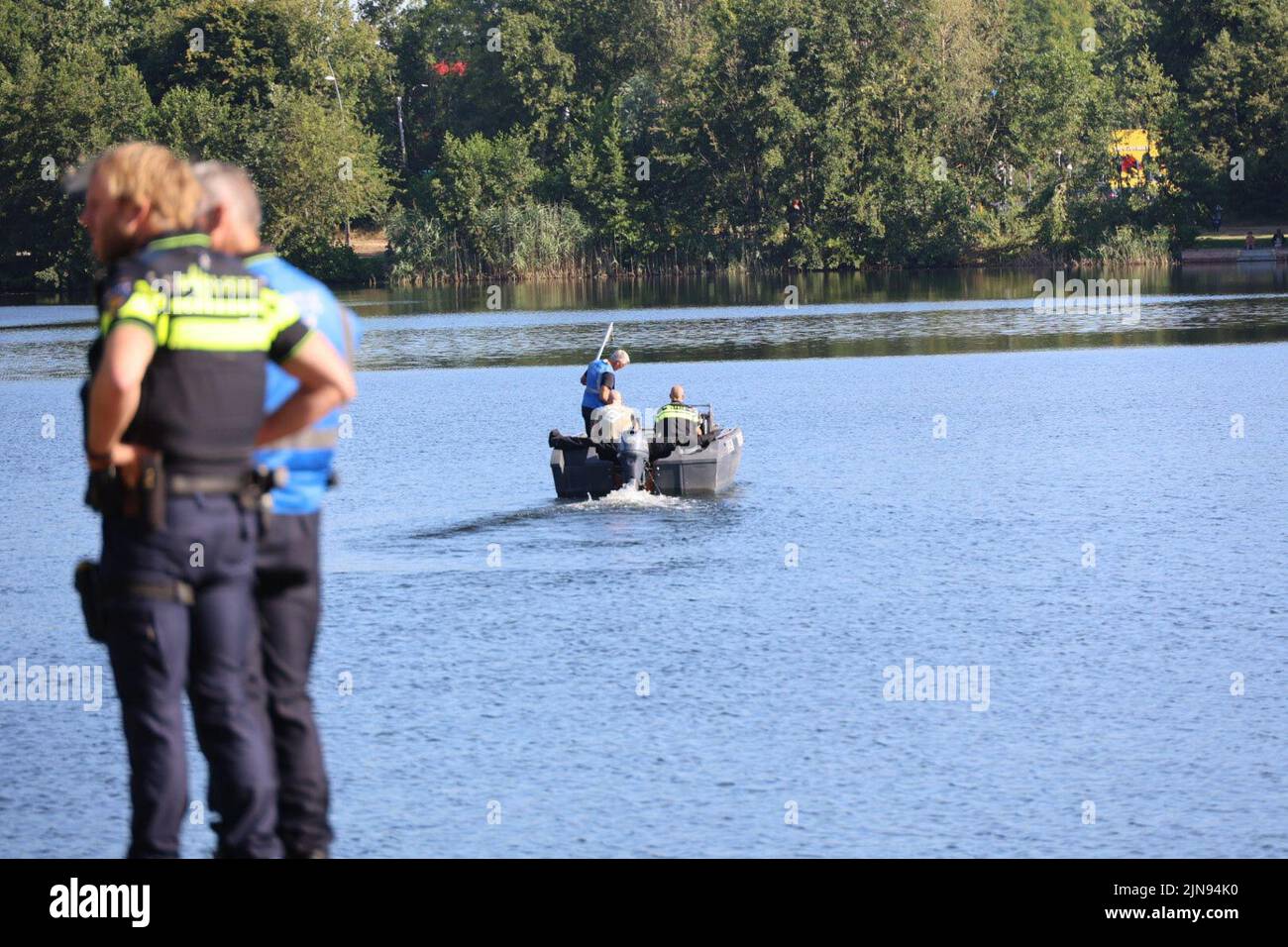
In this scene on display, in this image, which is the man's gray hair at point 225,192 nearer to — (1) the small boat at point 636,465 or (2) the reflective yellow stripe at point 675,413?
(1) the small boat at point 636,465

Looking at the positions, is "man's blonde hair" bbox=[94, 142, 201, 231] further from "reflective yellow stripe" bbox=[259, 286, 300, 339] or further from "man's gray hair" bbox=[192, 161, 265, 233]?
"reflective yellow stripe" bbox=[259, 286, 300, 339]

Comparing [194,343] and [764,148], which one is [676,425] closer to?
[194,343]

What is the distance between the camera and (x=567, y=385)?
148 ft

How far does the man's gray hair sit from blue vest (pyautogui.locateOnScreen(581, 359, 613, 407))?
17846 millimetres

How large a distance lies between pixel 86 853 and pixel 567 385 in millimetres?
33673

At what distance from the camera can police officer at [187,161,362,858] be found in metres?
7.17

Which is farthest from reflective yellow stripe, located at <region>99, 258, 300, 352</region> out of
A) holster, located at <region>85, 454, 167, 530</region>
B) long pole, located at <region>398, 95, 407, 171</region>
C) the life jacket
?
long pole, located at <region>398, 95, 407, 171</region>

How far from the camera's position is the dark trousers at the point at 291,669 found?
723 centimetres

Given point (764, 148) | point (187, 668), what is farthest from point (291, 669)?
point (764, 148)

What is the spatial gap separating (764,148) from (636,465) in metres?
72.7

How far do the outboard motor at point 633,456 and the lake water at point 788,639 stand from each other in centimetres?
40

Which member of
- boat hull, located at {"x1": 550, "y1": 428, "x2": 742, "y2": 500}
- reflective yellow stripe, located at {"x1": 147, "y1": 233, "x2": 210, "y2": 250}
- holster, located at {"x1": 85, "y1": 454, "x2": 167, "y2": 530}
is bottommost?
boat hull, located at {"x1": 550, "y1": 428, "x2": 742, "y2": 500}

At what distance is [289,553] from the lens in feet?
23.7
